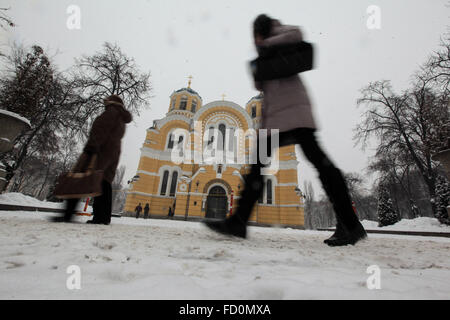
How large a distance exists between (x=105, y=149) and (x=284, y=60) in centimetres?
301

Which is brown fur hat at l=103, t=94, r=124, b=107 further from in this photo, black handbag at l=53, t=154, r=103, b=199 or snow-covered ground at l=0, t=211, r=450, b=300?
snow-covered ground at l=0, t=211, r=450, b=300

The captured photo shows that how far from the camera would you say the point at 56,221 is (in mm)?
2975

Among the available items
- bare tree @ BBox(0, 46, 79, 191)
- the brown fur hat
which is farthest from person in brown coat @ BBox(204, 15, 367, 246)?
bare tree @ BBox(0, 46, 79, 191)

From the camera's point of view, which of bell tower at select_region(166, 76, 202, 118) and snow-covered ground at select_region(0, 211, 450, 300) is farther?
bell tower at select_region(166, 76, 202, 118)

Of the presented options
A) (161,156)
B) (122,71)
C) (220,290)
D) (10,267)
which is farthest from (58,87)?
(220,290)

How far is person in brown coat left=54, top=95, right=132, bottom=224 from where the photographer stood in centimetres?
296

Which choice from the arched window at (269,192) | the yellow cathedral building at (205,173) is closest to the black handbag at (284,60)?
the yellow cathedral building at (205,173)

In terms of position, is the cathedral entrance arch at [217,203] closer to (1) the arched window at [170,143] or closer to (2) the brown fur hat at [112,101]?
(1) the arched window at [170,143]

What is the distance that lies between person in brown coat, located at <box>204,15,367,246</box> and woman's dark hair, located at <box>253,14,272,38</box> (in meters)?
0.09

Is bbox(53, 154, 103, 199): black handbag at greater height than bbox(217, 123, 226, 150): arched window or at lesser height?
lesser

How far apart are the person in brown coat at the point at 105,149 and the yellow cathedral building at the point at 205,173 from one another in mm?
12544

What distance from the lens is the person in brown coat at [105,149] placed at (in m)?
2.96
